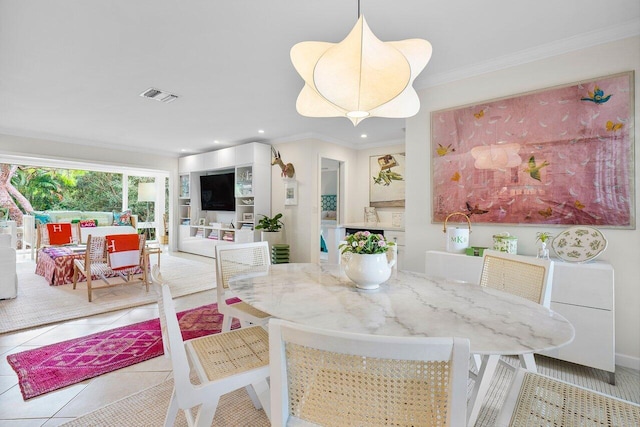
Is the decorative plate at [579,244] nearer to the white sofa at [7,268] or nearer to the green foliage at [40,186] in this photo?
the white sofa at [7,268]

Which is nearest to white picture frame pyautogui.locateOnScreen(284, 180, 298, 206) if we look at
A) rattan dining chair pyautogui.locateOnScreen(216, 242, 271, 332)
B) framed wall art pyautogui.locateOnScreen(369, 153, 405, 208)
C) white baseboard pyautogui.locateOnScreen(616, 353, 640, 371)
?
framed wall art pyautogui.locateOnScreen(369, 153, 405, 208)

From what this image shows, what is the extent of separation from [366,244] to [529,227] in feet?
5.88

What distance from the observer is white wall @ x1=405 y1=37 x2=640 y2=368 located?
2.09m

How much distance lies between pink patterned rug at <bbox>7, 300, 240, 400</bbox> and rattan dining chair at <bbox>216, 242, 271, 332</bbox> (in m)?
0.79

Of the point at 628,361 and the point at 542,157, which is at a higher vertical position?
the point at 542,157

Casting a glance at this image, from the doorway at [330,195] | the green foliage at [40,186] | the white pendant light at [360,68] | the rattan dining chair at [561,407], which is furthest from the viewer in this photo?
the green foliage at [40,186]

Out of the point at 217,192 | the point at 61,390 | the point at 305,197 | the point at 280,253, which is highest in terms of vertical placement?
the point at 217,192

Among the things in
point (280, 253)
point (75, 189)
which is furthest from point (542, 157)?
point (75, 189)

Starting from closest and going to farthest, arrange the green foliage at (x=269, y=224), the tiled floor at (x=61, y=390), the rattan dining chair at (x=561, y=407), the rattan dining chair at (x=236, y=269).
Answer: the rattan dining chair at (x=561, y=407) < the tiled floor at (x=61, y=390) < the rattan dining chair at (x=236, y=269) < the green foliage at (x=269, y=224)

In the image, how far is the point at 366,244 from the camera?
1.48m

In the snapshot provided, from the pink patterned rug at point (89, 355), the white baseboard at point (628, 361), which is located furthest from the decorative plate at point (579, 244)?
the pink patterned rug at point (89, 355)

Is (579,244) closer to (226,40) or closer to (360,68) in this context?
(360,68)

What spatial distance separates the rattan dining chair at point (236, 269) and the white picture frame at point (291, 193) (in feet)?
10.2

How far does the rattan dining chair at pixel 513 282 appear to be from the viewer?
1442 millimetres
